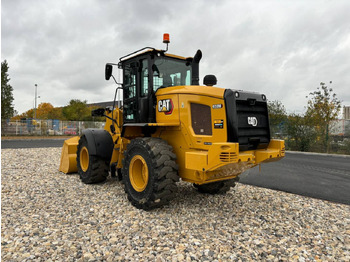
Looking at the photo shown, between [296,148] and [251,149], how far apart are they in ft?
47.1

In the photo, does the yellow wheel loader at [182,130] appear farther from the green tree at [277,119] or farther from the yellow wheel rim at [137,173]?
the green tree at [277,119]

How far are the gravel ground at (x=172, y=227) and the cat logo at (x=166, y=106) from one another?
1.81m

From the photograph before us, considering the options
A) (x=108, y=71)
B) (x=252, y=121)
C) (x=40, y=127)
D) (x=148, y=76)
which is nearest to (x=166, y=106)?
(x=148, y=76)

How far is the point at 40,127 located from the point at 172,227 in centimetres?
3018

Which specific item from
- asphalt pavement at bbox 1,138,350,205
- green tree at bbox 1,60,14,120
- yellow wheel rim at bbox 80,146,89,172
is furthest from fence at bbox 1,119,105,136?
asphalt pavement at bbox 1,138,350,205

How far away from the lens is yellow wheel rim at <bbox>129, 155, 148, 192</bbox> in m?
5.16

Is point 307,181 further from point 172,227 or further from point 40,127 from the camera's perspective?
point 40,127

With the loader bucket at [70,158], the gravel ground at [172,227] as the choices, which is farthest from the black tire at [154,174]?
the loader bucket at [70,158]

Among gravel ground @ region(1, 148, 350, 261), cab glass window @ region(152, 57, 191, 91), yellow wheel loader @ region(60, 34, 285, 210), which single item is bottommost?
gravel ground @ region(1, 148, 350, 261)

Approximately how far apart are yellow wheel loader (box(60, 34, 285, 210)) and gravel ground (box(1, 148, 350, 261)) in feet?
1.76

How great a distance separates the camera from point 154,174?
14.9 feet

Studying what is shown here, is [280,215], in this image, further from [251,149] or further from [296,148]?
[296,148]

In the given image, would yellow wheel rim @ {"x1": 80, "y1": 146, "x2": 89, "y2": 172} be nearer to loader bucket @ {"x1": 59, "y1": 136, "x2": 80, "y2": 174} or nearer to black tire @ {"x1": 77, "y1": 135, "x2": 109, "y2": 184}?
black tire @ {"x1": 77, "y1": 135, "x2": 109, "y2": 184}

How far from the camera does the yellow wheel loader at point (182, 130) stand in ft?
14.5
